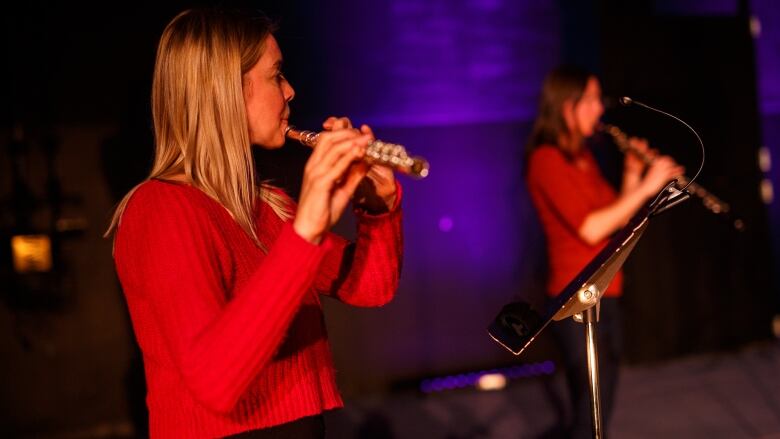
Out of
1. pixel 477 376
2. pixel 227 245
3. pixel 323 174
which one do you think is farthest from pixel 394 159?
pixel 477 376

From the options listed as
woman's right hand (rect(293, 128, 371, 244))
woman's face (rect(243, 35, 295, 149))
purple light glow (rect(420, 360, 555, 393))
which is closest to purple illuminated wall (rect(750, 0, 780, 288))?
purple light glow (rect(420, 360, 555, 393))

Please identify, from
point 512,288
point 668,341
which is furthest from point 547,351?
point 668,341

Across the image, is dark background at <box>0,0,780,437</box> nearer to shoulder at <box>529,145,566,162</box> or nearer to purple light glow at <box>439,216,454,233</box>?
purple light glow at <box>439,216,454,233</box>

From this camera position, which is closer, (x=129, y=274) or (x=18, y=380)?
(x=129, y=274)

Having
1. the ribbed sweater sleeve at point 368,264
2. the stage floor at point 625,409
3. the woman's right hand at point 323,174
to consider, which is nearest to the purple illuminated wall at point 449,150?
the stage floor at point 625,409

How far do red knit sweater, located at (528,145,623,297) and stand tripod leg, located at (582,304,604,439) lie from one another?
976 mm

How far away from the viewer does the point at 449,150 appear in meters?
4.60

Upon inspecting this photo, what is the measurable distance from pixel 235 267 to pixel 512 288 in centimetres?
352

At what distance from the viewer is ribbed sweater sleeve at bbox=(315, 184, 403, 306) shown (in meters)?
1.73

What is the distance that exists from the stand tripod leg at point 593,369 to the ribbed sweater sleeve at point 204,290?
788 millimetres

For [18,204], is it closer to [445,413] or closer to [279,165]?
[279,165]

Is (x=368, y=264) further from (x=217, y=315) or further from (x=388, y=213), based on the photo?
(x=217, y=315)

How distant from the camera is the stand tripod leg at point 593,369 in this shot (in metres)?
1.78

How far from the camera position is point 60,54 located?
3.73 metres
